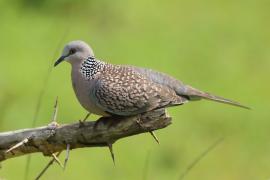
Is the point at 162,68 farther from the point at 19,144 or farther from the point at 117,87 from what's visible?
the point at 19,144

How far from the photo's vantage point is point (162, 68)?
34.0 feet

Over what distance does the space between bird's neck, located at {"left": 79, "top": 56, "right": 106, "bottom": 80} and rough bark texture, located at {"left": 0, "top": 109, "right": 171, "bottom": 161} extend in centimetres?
41

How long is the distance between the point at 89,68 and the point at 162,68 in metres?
5.54

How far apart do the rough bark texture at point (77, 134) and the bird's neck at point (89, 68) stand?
1.34 ft

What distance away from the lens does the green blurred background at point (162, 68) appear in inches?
346

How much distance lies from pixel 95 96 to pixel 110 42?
6.14 meters

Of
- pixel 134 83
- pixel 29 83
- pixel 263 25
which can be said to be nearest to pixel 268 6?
pixel 263 25

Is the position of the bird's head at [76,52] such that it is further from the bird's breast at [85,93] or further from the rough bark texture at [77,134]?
the rough bark texture at [77,134]

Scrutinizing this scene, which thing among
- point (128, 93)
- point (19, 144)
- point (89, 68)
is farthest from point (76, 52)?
point (19, 144)

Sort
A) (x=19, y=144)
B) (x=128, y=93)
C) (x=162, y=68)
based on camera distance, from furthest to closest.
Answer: (x=162, y=68) → (x=128, y=93) → (x=19, y=144)

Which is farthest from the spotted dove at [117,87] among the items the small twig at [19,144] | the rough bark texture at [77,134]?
the small twig at [19,144]

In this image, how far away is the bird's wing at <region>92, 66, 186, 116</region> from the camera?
182 inches

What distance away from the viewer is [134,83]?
475 centimetres

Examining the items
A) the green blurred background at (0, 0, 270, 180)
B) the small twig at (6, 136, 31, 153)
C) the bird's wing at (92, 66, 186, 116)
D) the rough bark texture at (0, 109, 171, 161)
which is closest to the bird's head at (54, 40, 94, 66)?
the bird's wing at (92, 66, 186, 116)
